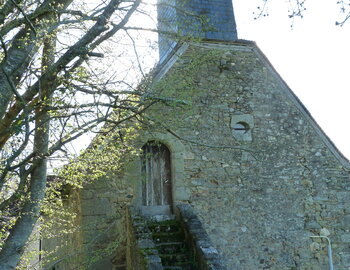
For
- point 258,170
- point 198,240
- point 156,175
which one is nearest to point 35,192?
point 198,240

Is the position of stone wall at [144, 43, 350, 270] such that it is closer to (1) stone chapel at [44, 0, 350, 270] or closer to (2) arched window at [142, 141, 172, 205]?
(1) stone chapel at [44, 0, 350, 270]

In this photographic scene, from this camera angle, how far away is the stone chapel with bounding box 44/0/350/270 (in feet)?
24.1

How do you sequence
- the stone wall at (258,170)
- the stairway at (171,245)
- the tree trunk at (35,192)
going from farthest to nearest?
1. the stone wall at (258,170)
2. the stairway at (171,245)
3. the tree trunk at (35,192)

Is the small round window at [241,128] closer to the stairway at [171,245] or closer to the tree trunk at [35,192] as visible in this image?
the stairway at [171,245]

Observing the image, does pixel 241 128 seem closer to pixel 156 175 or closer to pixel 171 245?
pixel 156 175

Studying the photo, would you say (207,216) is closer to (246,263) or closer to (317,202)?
(246,263)

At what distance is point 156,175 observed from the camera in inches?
322

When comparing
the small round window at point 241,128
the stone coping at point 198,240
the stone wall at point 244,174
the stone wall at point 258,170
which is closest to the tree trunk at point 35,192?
the stone wall at point 244,174

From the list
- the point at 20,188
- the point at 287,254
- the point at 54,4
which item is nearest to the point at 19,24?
the point at 54,4

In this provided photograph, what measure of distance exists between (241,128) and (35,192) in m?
4.63

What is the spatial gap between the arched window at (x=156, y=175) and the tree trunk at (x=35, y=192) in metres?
2.86

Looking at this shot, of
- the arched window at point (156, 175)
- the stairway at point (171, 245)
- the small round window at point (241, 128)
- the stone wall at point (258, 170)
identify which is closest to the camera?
the stairway at point (171, 245)

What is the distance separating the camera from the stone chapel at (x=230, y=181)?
7.36 metres

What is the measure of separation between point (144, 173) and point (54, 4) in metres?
3.83
